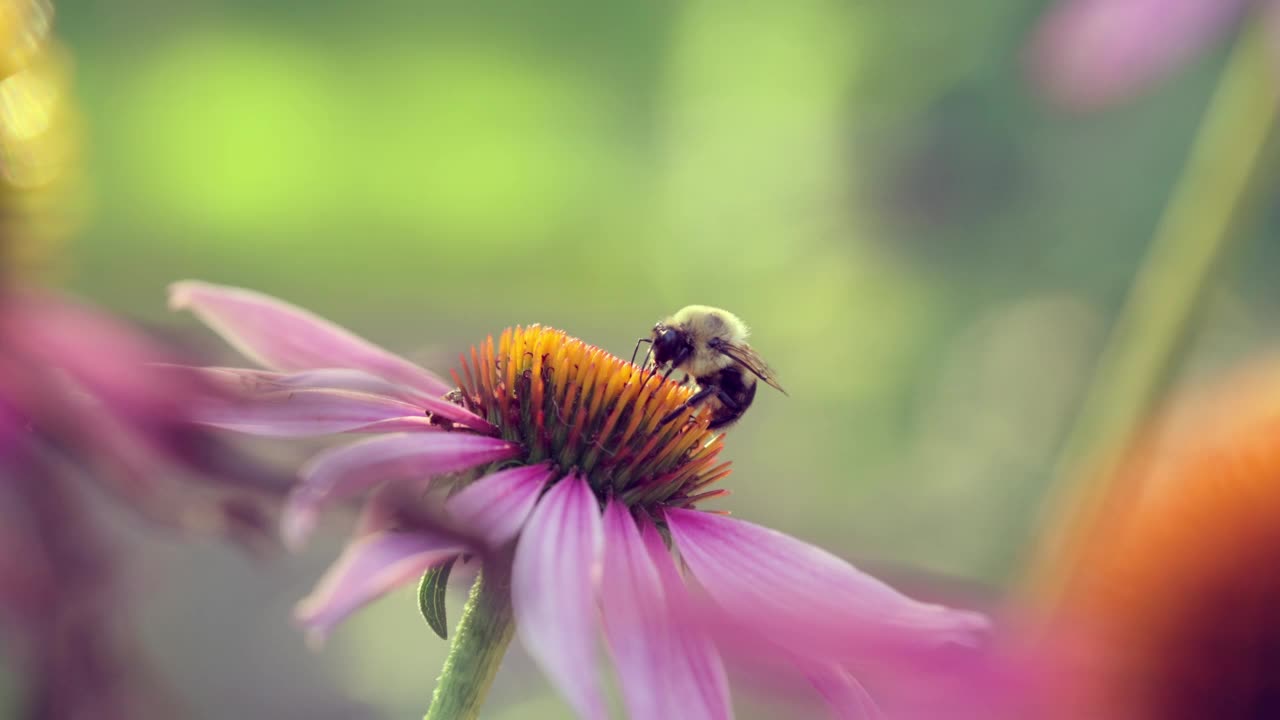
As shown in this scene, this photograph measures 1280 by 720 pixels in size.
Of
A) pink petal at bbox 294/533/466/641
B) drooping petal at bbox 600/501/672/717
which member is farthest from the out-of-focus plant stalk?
pink petal at bbox 294/533/466/641

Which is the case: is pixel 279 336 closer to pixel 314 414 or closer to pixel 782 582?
pixel 314 414

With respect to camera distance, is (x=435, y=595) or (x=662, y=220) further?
(x=662, y=220)

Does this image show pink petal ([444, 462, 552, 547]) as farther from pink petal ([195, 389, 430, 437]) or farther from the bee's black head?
the bee's black head

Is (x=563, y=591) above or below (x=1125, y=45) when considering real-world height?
below

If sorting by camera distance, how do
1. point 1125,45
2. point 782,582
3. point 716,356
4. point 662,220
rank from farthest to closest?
point 662,220
point 1125,45
point 716,356
point 782,582

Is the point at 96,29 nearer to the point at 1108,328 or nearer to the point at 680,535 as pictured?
the point at 1108,328

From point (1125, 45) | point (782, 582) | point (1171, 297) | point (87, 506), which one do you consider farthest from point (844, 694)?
point (1125, 45)

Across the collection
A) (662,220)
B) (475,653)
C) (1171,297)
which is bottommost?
(475,653)

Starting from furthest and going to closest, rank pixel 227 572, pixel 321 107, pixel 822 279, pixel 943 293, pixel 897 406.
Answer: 1. pixel 321 107
2. pixel 943 293
3. pixel 822 279
4. pixel 897 406
5. pixel 227 572

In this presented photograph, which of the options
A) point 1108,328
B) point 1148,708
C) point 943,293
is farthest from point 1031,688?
point 943,293
